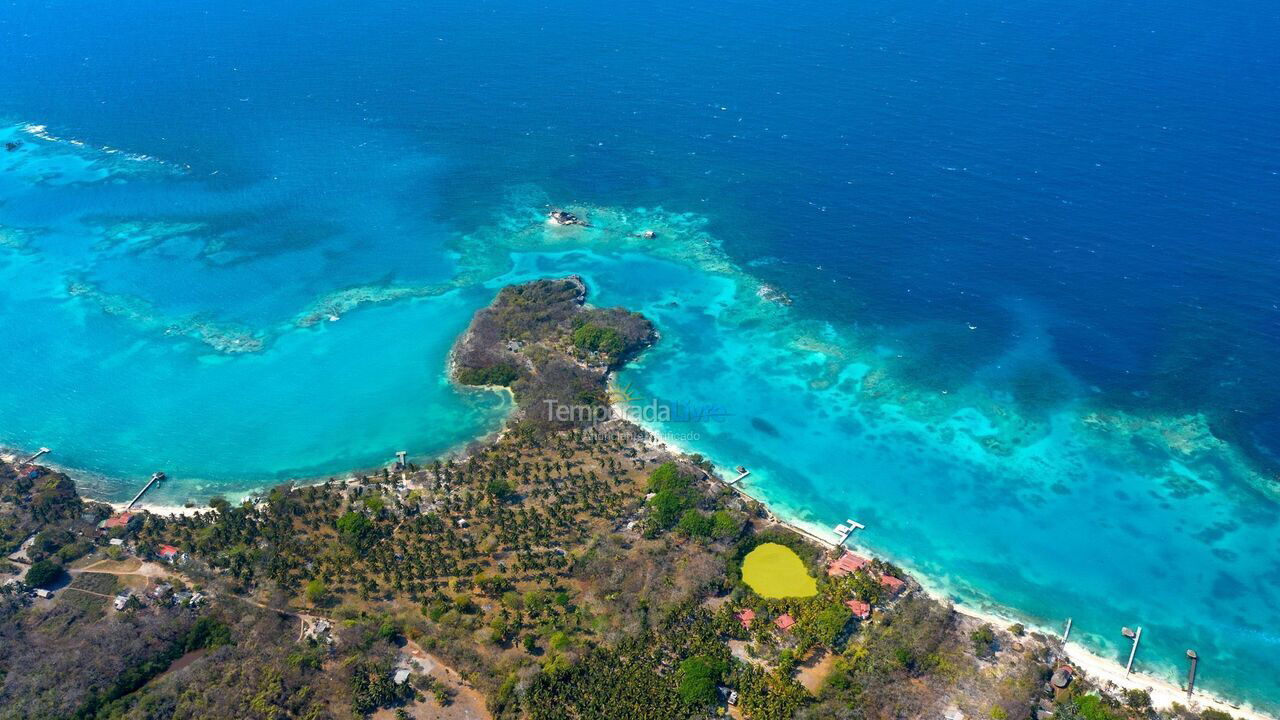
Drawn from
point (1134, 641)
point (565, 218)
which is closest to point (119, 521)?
point (565, 218)

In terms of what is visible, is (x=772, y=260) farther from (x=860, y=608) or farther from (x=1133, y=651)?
(x=1133, y=651)

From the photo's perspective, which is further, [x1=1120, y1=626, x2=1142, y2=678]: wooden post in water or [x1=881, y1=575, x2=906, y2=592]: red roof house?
[x1=881, y1=575, x2=906, y2=592]: red roof house

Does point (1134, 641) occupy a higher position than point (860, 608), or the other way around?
point (1134, 641)

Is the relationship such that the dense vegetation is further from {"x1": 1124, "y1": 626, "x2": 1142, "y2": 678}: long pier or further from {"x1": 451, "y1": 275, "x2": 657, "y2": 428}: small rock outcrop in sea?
{"x1": 451, "y1": 275, "x2": 657, "y2": 428}: small rock outcrop in sea

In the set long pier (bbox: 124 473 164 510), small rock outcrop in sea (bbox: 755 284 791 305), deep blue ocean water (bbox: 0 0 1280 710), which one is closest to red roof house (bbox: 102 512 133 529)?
long pier (bbox: 124 473 164 510)

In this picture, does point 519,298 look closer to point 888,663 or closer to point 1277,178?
point 888,663

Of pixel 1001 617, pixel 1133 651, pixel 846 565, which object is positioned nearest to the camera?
pixel 1133 651

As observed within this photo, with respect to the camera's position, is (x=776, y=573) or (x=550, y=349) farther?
(x=550, y=349)
